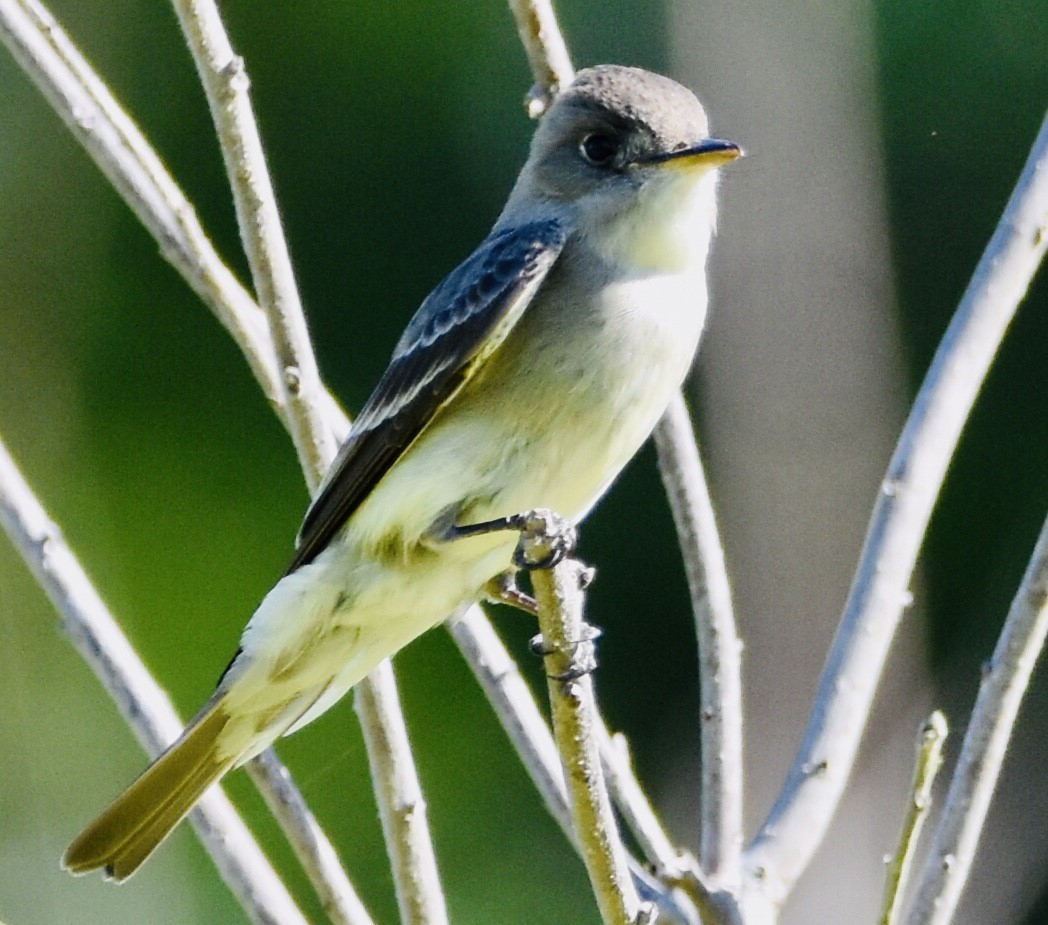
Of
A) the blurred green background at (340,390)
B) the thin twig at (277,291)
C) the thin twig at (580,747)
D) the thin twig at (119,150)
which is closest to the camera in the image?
the thin twig at (580,747)

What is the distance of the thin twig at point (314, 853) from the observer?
7.78 ft

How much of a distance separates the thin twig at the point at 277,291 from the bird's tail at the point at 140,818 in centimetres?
50

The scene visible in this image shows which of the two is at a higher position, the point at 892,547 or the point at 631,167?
the point at 631,167

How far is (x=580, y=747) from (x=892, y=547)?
25.5 inches

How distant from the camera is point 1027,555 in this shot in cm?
494

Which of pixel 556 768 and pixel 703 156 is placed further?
pixel 703 156

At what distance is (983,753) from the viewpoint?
7.66ft

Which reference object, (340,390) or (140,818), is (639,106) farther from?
(340,390)

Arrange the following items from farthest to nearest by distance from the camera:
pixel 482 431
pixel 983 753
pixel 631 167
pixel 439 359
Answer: pixel 631 167 < pixel 439 359 < pixel 482 431 < pixel 983 753

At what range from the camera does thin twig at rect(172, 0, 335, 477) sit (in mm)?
2514

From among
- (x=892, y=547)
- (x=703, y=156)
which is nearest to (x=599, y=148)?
(x=703, y=156)

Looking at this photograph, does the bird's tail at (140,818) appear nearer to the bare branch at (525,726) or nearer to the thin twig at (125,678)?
the thin twig at (125,678)

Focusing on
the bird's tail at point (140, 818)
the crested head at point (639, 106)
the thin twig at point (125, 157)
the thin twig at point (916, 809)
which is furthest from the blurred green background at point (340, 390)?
the thin twig at point (916, 809)

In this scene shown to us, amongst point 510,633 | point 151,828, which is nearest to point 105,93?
point 151,828
